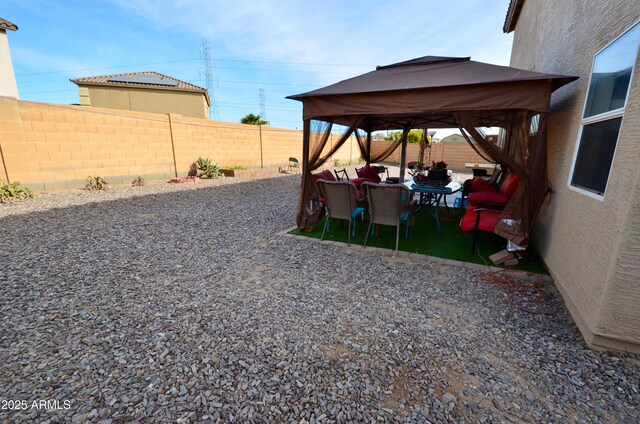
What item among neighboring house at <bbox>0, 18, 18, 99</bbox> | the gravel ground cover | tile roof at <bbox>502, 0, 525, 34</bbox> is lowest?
the gravel ground cover

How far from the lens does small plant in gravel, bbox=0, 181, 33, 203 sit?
19.7ft

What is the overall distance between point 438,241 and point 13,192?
28.7 ft

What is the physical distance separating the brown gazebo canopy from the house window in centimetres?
35

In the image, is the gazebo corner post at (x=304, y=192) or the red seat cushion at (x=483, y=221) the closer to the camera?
the red seat cushion at (x=483, y=221)

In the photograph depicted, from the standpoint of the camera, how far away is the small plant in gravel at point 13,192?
6.01 m

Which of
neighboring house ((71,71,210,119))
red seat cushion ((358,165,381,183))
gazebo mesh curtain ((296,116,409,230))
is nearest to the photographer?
gazebo mesh curtain ((296,116,409,230))

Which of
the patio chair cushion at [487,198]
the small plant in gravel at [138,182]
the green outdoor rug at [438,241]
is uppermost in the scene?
the patio chair cushion at [487,198]

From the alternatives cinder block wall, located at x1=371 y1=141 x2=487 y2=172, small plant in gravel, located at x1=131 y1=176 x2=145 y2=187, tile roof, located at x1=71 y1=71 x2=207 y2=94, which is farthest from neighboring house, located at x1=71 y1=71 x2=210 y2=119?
cinder block wall, located at x1=371 y1=141 x2=487 y2=172

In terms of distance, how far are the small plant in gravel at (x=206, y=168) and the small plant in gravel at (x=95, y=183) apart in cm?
320

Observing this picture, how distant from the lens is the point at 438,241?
4.33 metres

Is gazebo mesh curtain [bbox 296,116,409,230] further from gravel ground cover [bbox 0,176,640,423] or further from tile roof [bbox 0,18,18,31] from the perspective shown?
tile roof [bbox 0,18,18,31]

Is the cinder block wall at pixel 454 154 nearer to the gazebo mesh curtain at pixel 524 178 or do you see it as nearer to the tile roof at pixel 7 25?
the gazebo mesh curtain at pixel 524 178

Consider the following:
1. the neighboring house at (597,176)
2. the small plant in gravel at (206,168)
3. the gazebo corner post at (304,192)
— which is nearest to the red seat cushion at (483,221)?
the neighboring house at (597,176)

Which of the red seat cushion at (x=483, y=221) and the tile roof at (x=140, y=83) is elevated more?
the tile roof at (x=140, y=83)
